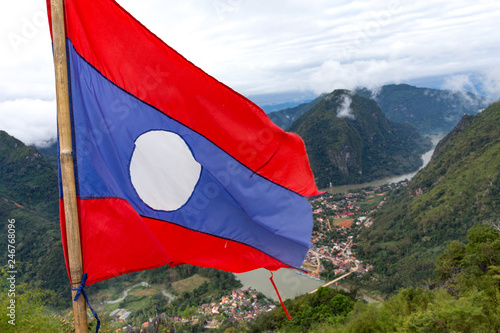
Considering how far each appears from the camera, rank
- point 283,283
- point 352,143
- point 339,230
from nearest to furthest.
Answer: point 283,283 → point 339,230 → point 352,143

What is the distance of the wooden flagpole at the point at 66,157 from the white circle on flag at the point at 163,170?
708 millimetres

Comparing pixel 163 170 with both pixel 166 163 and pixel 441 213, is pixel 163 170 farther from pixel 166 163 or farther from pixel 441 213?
pixel 441 213

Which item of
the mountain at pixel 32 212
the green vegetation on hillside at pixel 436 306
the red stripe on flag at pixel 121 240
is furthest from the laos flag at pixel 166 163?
the mountain at pixel 32 212

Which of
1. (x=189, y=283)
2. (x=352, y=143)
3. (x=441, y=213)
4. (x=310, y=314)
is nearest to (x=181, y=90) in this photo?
(x=310, y=314)

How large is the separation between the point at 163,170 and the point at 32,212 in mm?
60928

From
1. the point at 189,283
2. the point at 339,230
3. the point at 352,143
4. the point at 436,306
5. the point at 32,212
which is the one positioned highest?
the point at 352,143

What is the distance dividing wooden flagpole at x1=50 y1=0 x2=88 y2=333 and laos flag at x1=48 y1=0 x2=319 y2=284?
0.15 meters

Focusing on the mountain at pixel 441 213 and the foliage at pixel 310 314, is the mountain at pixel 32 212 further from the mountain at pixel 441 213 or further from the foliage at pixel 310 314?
the mountain at pixel 441 213

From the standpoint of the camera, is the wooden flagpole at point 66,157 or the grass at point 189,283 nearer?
the wooden flagpole at point 66,157

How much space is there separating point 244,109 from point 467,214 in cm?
4319

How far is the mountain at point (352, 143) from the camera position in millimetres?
102312

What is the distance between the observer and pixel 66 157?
262 centimetres

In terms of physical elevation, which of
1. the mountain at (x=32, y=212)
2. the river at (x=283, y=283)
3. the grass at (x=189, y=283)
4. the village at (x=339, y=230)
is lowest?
the river at (x=283, y=283)

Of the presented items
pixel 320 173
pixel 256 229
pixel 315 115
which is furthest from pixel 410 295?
pixel 315 115
